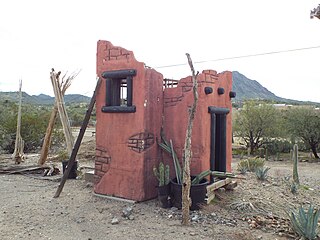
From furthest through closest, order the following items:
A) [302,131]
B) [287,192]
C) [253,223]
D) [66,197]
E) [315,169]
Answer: [302,131] < [315,169] < [287,192] < [66,197] < [253,223]

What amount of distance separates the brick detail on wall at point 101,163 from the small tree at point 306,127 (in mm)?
16345

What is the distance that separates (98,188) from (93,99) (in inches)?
70.8

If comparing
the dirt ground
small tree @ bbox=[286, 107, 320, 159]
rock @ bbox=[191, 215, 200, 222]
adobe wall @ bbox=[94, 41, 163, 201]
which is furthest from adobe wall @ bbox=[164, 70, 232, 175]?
small tree @ bbox=[286, 107, 320, 159]

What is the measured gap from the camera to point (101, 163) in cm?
675

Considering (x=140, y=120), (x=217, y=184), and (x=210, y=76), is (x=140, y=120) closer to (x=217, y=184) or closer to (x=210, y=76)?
(x=210, y=76)

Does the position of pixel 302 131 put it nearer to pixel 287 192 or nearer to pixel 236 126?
pixel 236 126

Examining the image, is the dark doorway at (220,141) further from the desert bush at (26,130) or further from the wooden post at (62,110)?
the desert bush at (26,130)

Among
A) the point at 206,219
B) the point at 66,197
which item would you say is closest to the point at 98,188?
the point at 66,197

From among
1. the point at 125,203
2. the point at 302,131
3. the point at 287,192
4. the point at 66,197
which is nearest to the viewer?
the point at 125,203

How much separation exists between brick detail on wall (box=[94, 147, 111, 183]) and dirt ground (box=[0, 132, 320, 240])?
47 centimetres

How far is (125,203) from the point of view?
242 inches

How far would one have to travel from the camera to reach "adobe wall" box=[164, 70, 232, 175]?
20.5 feet

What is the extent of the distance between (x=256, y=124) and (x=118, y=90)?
51.0ft

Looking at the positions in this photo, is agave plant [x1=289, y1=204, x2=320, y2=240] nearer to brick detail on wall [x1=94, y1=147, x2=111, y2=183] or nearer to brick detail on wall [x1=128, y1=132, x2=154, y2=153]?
brick detail on wall [x1=128, y1=132, x2=154, y2=153]
